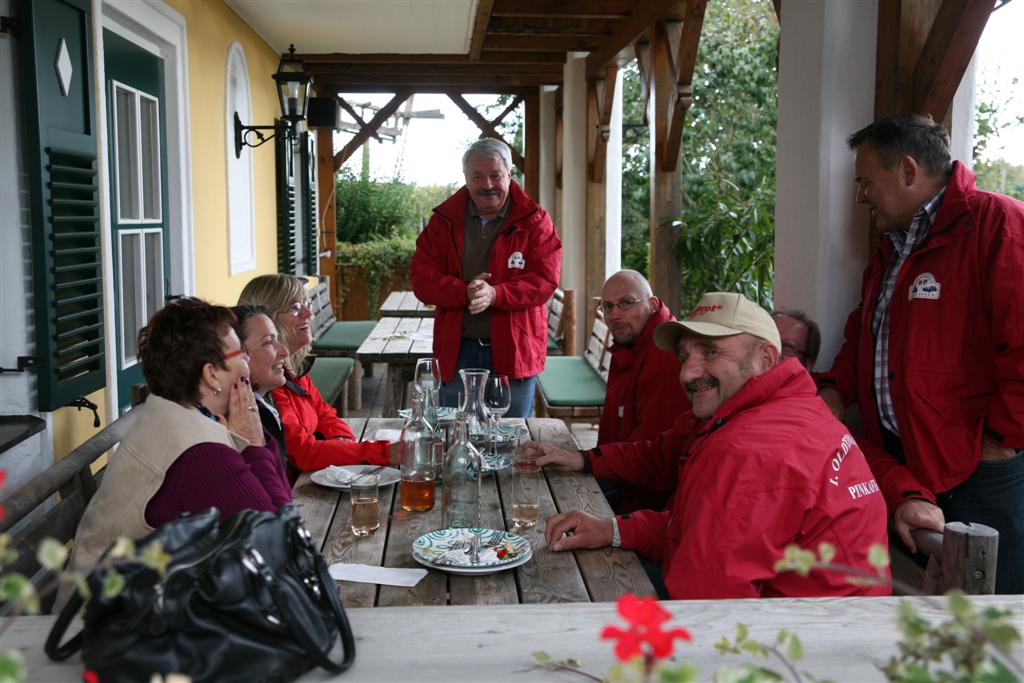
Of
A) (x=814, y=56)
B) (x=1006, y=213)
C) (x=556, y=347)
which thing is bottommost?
(x=556, y=347)

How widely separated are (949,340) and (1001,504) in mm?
437

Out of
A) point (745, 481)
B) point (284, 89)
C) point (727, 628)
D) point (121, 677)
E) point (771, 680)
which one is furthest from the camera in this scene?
point (284, 89)

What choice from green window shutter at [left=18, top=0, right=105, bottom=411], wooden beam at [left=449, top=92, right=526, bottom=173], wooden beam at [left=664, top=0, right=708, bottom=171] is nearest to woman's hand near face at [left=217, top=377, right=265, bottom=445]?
green window shutter at [left=18, top=0, right=105, bottom=411]

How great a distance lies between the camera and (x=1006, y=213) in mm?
2480

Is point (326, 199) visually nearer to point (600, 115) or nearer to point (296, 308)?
point (600, 115)

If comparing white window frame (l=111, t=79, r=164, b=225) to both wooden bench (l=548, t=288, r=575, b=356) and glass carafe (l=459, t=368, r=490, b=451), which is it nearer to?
glass carafe (l=459, t=368, r=490, b=451)

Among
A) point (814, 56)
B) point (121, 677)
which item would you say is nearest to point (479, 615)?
point (121, 677)

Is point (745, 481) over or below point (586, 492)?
over

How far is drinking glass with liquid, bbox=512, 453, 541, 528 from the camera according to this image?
2289 mm

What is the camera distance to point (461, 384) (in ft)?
13.6

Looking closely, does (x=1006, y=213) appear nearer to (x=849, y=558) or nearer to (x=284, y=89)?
(x=849, y=558)

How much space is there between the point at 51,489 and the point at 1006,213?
2.29 meters

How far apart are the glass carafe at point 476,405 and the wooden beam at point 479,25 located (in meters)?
4.21

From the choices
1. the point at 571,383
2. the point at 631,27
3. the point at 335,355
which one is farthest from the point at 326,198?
the point at 571,383
